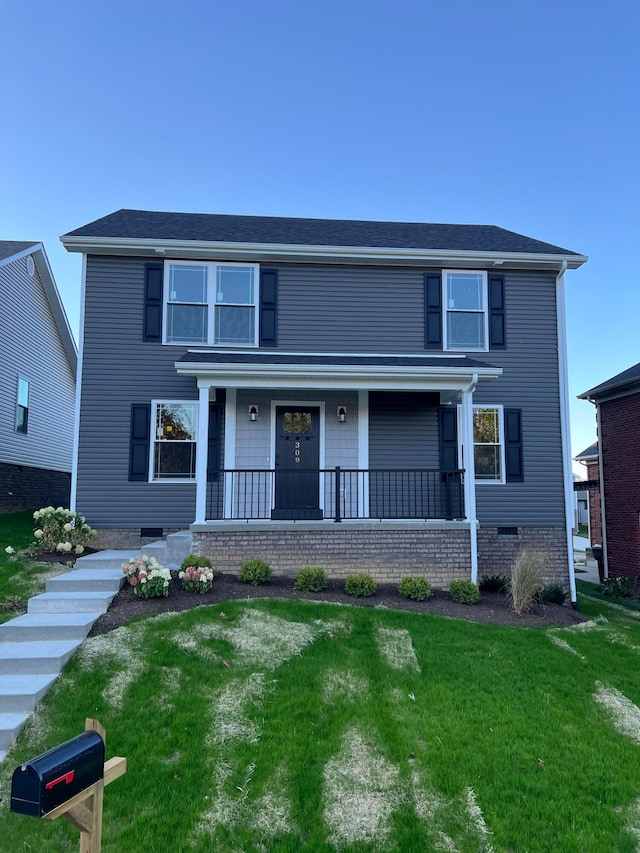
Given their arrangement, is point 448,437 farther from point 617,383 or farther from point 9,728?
point 9,728

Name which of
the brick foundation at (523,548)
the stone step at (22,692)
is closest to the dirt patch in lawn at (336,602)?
the stone step at (22,692)

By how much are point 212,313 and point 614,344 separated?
2011cm

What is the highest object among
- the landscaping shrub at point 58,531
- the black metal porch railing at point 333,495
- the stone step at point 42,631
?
the black metal porch railing at point 333,495

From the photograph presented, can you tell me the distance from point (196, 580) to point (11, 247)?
12175 millimetres

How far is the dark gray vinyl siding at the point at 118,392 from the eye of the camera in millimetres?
9695

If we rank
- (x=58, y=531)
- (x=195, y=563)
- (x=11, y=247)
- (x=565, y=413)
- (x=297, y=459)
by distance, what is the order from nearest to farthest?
1. (x=195, y=563)
2. (x=58, y=531)
3. (x=297, y=459)
4. (x=565, y=413)
5. (x=11, y=247)

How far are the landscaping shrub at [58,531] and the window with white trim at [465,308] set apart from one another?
24.6ft

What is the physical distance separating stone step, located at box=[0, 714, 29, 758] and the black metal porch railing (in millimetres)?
5197

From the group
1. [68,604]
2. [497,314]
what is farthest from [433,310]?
[68,604]

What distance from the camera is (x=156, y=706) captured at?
15.1 feet

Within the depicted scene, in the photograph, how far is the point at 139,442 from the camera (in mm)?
9844

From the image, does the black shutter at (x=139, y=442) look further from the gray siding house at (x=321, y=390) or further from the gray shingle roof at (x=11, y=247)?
the gray shingle roof at (x=11, y=247)

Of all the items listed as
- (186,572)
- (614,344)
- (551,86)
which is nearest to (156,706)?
(186,572)

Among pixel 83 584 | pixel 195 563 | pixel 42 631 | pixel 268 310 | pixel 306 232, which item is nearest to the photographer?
pixel 42 631
